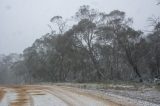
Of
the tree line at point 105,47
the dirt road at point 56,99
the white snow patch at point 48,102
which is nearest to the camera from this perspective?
the dirt road at point 56,99

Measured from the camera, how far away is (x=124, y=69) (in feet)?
255

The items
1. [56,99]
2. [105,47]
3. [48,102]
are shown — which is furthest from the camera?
[105,47]

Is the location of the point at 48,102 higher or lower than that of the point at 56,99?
lower

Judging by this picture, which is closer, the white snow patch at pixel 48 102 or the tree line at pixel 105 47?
the white snow patch at pixel 48 102

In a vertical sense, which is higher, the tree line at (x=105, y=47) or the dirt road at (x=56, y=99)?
the tree line at (x=105, y=47)

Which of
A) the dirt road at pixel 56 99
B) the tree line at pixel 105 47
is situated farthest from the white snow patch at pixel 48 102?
the tree line at pixel 105 47

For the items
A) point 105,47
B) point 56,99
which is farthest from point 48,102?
point 105,47

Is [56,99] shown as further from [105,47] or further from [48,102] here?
[105,47]

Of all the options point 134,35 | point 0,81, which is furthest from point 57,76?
point 0,81

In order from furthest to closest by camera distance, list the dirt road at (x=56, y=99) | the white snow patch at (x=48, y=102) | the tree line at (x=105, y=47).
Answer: the tree line at (x=105, y=47), the white snow patch at (x=48, y=102), the dirt road at (x=56, y=99)

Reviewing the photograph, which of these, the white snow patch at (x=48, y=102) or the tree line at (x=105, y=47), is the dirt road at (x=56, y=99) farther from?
the tree line at (x=105, y=47)

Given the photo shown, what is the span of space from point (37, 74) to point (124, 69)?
24985mm

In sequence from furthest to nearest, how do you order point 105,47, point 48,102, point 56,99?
point 105,47 → point 56,99 → point 48,102

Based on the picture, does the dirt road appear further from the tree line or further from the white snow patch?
the tree line
